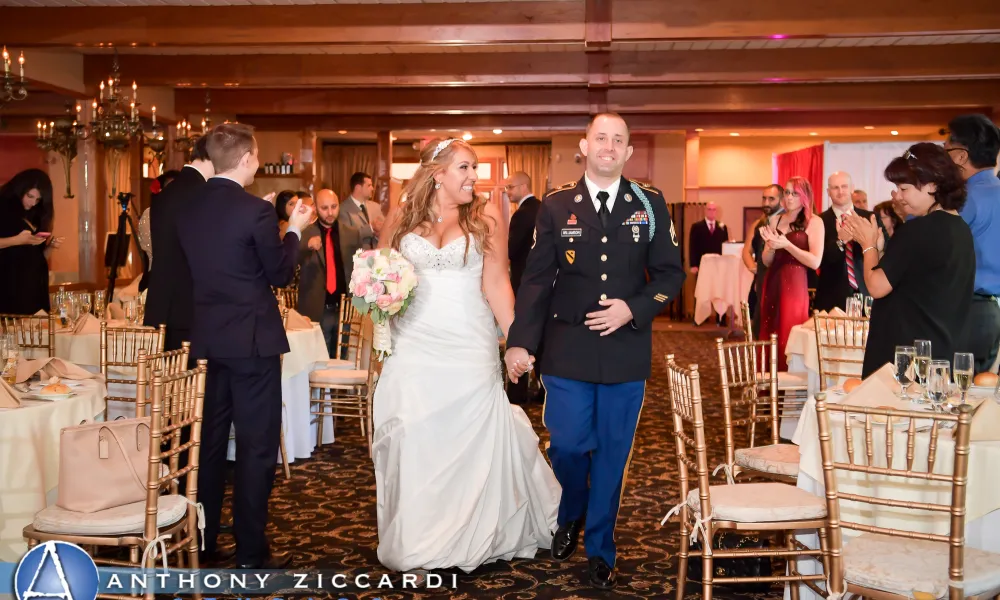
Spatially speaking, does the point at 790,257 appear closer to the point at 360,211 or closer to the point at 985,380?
the point at 985,380

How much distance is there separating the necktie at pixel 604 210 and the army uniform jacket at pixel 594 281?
0.02 metres

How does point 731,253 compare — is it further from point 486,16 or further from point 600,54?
point 486,16

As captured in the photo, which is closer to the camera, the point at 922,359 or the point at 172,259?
the point at 922,359

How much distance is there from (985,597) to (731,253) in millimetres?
12590

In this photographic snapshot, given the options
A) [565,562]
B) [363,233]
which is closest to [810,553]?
[565,562]

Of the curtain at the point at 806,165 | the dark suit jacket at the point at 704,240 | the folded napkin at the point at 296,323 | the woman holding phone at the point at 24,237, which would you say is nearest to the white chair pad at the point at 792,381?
the folded napkin at the point at 296,323

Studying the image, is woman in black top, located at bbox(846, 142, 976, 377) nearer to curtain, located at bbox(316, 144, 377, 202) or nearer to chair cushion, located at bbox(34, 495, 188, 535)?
chair cushion, located at bbox(34, 495, 188, 535)

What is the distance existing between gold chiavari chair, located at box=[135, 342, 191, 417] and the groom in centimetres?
119

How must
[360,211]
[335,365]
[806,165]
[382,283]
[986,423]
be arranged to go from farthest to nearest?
1. [806,165]
2. [360,211]
3. [335,365]
4. [382,283]
5. [986,423]

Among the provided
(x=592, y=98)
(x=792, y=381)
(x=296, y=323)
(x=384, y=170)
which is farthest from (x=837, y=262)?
(x=384, y=170)

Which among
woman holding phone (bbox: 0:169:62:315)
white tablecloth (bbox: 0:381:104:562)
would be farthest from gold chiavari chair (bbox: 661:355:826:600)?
woman holding phone (bbox: 0:169:62:315)

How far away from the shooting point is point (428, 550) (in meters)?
3.75

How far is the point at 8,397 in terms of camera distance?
11.5 feet

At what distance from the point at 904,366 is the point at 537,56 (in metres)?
8.43
